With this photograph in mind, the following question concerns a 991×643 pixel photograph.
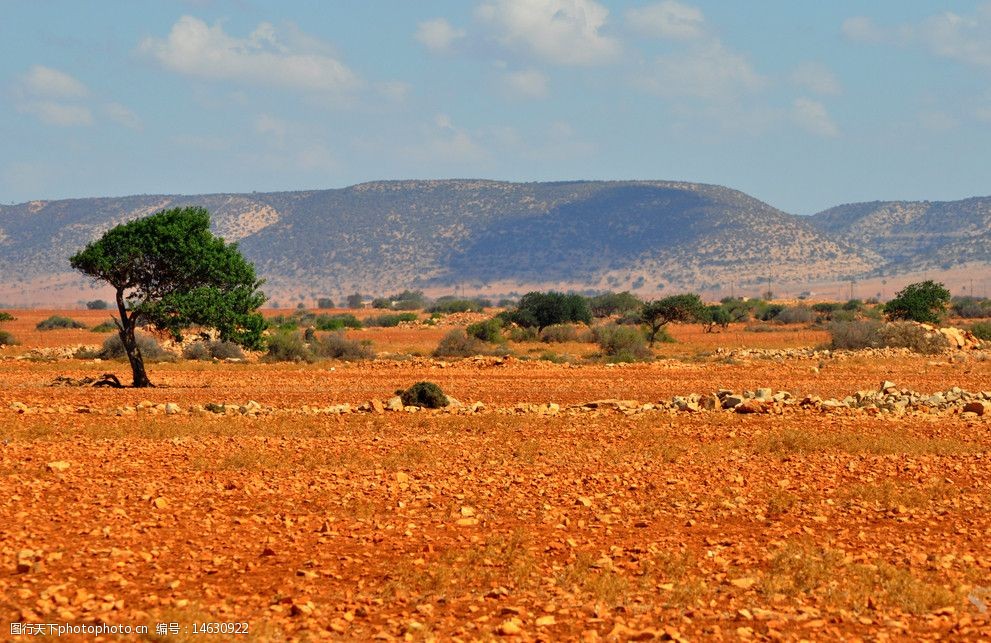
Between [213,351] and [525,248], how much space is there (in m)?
143

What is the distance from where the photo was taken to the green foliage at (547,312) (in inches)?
→ 2549

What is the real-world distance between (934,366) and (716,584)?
99.5 feet

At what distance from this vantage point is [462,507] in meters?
12.9

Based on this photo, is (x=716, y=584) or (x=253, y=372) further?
(x=253, y=372)

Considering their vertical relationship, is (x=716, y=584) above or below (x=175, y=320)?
below

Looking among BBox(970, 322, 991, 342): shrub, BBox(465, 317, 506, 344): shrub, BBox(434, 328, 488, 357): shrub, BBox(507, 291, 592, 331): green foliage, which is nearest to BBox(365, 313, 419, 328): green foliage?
BBox(507, 291, 592, 331): green foliage

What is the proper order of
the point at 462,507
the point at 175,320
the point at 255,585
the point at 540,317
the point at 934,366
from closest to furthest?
the point at 255,585, the point at 462,507, the point at 175,320, the point at 934,366, the point at 540,317

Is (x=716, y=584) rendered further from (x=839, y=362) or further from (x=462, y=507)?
(x=839, y=362)

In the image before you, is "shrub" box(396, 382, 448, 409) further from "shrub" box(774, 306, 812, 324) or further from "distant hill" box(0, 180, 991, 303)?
"distant hill" box(0, 180, 991, 303)

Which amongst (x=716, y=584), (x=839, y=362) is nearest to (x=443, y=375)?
(x=839, y=362)

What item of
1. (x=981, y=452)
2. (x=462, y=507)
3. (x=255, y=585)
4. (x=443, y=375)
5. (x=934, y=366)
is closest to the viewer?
(x=255, y=585)

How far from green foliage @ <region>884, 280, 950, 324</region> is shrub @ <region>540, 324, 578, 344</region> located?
1658cm

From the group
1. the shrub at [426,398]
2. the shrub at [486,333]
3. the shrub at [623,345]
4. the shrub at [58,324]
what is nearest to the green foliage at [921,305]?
the shrub at [623,345]

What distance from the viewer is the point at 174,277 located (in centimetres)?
2973
